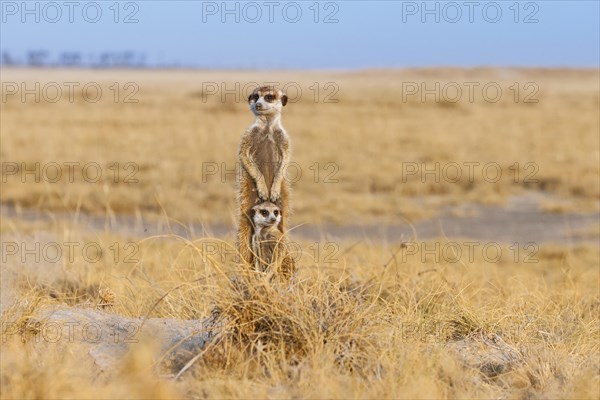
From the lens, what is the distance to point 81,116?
31.2m

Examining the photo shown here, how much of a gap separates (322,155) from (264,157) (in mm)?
17562

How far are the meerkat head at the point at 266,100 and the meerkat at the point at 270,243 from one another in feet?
1.57

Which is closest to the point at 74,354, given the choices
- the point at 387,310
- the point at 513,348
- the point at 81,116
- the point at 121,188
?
the point at 387,310

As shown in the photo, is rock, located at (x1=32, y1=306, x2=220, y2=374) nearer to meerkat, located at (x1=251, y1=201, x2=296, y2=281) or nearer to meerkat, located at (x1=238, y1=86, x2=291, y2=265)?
meerkat, located at (x1=251, y1=201, x2=296, y2=281)

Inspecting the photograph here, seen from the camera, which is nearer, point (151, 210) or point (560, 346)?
point (560, 346)

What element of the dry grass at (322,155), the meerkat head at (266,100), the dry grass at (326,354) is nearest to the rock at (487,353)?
the dry grass at (326,354)

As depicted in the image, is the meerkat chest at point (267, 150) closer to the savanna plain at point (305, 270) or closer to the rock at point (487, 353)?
the savanna plain at point (305, 270)

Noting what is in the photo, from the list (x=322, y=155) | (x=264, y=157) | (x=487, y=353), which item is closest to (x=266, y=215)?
(x=264, y=157)

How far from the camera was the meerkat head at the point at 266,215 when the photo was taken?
4195mm

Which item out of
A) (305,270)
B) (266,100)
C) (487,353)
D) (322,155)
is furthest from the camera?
(322,155)

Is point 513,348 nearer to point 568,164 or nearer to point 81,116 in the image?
point 568,164

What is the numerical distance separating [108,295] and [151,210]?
984 cm

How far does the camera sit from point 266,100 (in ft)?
13.5

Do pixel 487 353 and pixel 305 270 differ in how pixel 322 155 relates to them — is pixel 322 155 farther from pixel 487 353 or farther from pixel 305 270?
pixel 487 353
